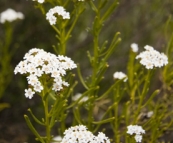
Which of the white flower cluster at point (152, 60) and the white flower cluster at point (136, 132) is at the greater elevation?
the white flower cluster at point (152, 60)

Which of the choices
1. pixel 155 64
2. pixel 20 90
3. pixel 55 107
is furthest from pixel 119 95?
pixel 20 90

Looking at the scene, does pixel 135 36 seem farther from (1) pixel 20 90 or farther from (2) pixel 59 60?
(2) pixel 59 60

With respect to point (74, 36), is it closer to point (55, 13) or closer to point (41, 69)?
point (55, 13)

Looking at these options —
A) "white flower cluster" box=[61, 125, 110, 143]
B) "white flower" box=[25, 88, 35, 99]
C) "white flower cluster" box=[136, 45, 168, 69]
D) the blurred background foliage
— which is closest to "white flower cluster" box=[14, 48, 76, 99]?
"white flower" box=[25, 88, 35, 99]

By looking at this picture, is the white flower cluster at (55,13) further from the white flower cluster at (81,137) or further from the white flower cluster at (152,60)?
the white flower cluster at (81,137)

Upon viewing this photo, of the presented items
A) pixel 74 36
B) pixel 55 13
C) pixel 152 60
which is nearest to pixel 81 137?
pixel 152 60

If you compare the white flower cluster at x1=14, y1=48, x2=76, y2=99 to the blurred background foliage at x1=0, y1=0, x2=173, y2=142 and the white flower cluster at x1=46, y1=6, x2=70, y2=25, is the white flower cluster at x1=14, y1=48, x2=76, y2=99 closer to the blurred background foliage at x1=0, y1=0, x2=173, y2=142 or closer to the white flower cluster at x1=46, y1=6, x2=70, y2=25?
the white flower cluster at x1=46, y1=6, x2=70, y2=25

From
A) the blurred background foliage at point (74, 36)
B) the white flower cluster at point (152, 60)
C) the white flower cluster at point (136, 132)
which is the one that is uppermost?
the blurred background foliage at point (74, 36)

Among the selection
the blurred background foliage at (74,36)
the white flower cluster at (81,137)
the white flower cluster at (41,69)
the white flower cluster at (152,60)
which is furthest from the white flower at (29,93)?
the blurred background foliage at (74,36)

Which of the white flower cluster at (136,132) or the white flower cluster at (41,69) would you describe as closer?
the white flower cluster at (41,69)
